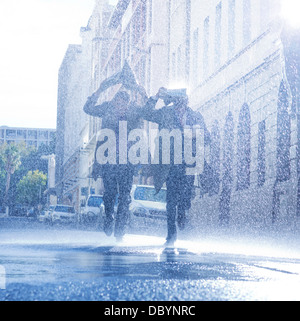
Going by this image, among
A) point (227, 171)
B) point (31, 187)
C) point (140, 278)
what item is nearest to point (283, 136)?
point (227, 171)

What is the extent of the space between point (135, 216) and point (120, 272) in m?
15.2

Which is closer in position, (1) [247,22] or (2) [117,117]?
(2) [117,117]

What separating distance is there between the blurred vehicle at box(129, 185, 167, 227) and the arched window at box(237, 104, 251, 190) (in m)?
2.32

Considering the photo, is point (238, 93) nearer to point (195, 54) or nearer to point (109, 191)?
point (195, 54)

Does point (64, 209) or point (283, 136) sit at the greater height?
point (283, 136)

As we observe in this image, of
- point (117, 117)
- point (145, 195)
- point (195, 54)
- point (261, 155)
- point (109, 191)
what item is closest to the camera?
point (117, 117)

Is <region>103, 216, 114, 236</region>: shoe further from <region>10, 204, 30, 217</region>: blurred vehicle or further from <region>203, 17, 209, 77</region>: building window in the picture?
<region>10, 204, 30, 217</region>: blurred vehicle

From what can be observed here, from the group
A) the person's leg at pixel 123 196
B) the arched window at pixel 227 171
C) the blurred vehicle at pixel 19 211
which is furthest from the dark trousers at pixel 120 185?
the blurred vehicle at pixel 19 211

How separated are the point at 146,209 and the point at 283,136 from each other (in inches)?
179

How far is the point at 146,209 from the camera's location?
65.3 ft

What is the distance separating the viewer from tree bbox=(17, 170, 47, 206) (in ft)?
361

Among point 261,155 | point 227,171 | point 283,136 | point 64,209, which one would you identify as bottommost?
point 64,209

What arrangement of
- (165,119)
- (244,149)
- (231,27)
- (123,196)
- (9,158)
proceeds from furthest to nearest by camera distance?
(9,158), (231,27), (244,149), (123,196), (165,119)
